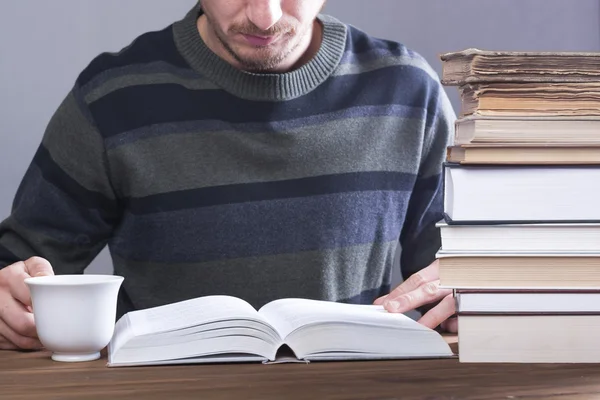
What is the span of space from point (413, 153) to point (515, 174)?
83cm

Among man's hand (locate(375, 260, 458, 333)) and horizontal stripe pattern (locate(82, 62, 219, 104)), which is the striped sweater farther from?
man's hand (locate(375, 260, 458, 333))

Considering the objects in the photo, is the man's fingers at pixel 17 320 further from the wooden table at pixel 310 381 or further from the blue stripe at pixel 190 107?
the blue stripe at pixel 190 107

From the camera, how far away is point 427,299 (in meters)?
1.19

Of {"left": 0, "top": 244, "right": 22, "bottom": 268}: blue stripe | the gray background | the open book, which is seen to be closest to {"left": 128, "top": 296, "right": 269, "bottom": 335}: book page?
the open book

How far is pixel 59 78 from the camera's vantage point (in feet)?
7.55

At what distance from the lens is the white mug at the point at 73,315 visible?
99 centimetres

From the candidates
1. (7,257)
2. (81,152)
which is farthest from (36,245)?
(81,152)

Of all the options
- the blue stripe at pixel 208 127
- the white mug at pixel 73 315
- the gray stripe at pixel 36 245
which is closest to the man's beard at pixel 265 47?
the blue stripe at pixel 208 127

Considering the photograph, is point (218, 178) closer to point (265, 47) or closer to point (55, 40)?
point (265, 47)

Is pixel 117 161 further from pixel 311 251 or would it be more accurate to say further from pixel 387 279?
pixel 387 279

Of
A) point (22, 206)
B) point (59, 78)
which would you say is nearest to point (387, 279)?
point (22, 206)

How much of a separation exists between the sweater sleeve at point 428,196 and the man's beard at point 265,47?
321mm

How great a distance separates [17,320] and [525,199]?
0.63m

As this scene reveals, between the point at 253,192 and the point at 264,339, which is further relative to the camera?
the point at 253,192
